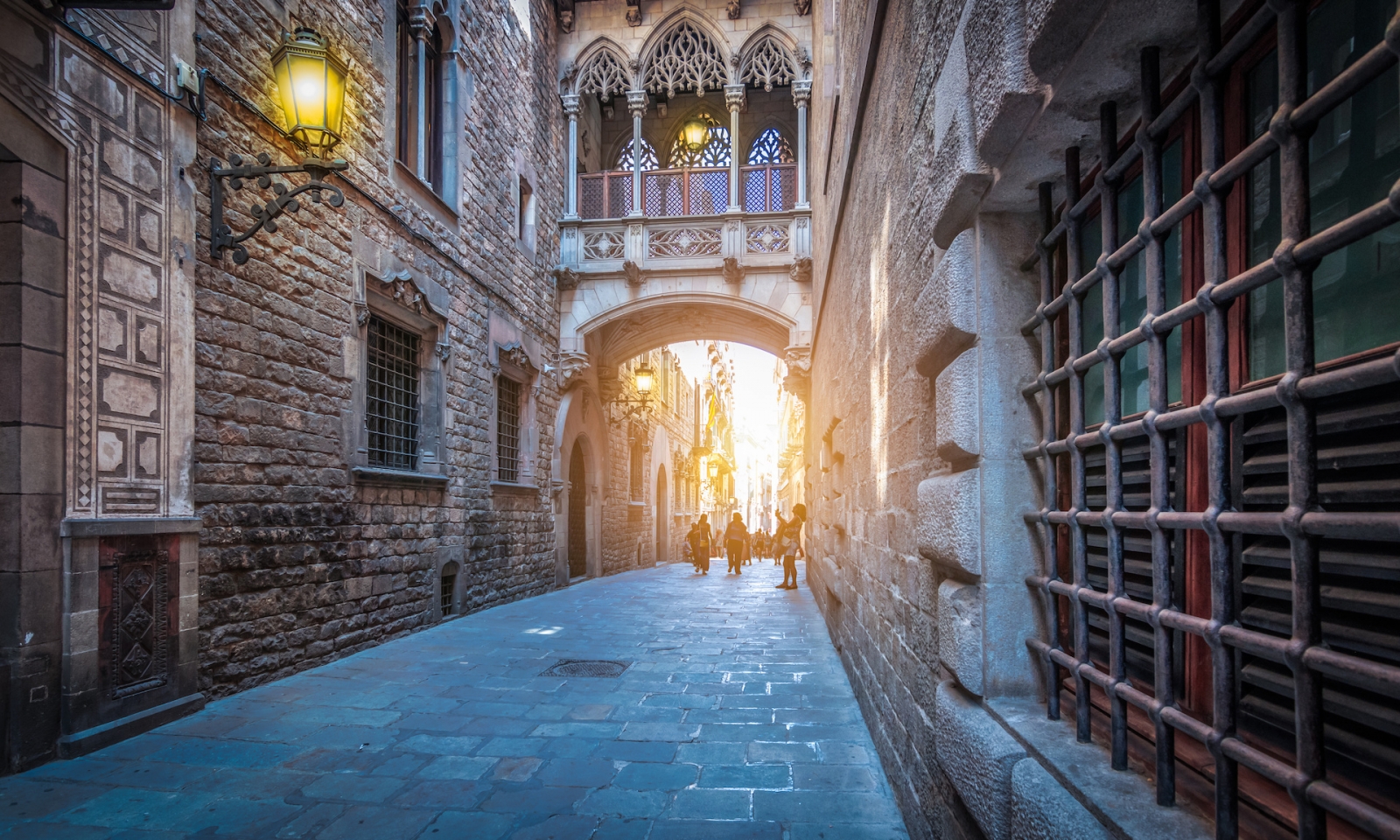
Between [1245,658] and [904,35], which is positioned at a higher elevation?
[904,35]

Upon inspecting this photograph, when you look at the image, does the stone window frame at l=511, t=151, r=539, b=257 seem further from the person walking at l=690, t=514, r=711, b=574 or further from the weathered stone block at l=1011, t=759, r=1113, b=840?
the weathered stone block at l=1011, t=759, r=1113, b=840

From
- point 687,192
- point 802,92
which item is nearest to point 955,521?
point 687,192

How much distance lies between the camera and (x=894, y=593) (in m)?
3.34

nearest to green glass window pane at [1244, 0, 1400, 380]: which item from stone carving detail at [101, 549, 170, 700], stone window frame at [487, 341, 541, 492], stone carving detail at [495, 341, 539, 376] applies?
stone carving detail at [101, 549, 170, 700]

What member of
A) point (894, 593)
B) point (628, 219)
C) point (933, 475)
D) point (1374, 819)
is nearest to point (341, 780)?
point (894, 593)

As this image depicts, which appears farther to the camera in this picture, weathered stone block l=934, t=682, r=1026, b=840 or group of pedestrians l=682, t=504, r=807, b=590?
group of pedestrians l=682, t=504, r=807, b=590

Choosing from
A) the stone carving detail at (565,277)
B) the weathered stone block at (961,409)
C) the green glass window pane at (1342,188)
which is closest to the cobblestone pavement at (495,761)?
the weathered stone block at (961,409)

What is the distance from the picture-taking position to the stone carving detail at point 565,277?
1366 centimetres

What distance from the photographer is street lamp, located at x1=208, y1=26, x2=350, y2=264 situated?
17.3ft

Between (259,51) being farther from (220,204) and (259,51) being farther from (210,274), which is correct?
(210,274)

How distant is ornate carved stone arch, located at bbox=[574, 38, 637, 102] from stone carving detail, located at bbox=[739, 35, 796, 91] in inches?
84.7

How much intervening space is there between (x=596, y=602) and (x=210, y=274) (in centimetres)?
707

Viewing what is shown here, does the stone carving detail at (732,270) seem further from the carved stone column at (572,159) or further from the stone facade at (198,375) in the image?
the stone facade at (198,375)

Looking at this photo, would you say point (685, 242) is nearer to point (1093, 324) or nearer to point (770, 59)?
point (770, 59)
